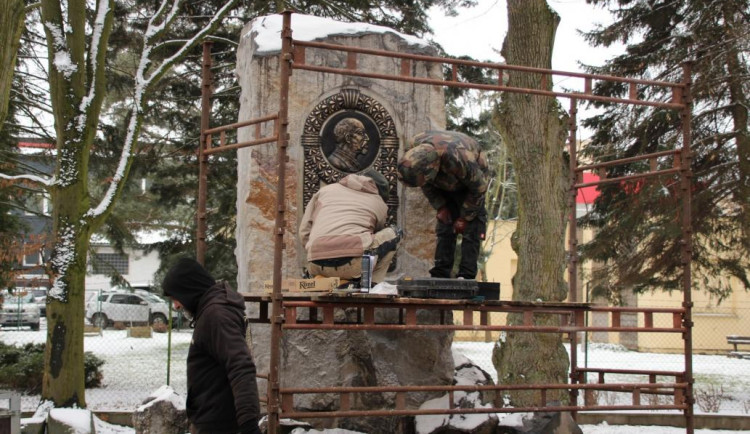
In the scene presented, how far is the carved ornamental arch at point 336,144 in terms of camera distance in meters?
8.46

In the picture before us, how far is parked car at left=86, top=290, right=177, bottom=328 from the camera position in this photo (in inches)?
1039

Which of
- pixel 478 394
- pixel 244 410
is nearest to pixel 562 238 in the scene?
pixel 478 394

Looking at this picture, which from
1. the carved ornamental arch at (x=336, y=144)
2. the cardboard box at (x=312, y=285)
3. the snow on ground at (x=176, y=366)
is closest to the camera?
the cardboard box at (x=312, y=285)

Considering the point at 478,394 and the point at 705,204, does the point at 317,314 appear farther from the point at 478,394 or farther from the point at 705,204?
the point at 705,204

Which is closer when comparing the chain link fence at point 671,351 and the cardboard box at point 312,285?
the cardboard box at point 312,285

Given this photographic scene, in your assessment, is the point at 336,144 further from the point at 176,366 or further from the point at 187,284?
the point at 176,366

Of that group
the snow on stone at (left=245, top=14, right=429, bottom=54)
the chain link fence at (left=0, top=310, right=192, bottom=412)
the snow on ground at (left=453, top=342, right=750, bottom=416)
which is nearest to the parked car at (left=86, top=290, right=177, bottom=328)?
the chain link fence at (left=0, top=310, right=192, bottom=412)

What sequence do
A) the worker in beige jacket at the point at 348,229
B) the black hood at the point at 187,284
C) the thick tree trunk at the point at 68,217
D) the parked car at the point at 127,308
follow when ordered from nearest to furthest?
the black hood at the point at 187,284
the worker in beige jacket at the point at 348,229
the thick tree trunk at the point at 68,217
the parked car at the point at 127,308

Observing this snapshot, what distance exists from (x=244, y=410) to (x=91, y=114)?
7.77 metres

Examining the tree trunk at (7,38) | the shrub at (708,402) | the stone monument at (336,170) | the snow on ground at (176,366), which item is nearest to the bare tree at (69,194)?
the snow on ground at (176,366)

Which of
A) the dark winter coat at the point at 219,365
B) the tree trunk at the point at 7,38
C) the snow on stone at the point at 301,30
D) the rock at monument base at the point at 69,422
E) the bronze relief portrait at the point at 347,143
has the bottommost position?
the rock at monument base at the point at 69,422

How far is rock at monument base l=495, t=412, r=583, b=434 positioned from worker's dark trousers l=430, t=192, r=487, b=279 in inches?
58.1

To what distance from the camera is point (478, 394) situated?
8.64 m

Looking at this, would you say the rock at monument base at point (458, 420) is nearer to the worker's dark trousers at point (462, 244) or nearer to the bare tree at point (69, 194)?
the worker's dark trousers at point (462, 244)
